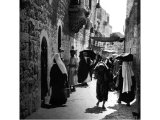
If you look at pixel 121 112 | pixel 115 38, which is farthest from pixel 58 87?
pixel 115 38

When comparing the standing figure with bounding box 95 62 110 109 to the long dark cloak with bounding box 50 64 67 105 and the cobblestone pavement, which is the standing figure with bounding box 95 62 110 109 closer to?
the cobblestone pavement

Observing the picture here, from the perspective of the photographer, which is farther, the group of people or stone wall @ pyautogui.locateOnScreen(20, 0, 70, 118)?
the group of people

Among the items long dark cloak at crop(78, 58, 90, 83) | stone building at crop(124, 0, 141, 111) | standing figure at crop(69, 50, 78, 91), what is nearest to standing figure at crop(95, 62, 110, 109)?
stone building at crop(124, 0, 141, 111)

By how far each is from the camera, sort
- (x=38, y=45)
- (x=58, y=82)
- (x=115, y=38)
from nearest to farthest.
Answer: (x=38, y=45), (x=58, y=82), (x=115, y=38)

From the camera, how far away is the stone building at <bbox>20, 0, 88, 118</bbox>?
395 cm

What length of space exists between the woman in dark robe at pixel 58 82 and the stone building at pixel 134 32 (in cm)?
145

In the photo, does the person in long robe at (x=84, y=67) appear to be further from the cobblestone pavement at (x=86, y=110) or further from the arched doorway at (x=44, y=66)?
the arched doorway at (x=44, y=66)

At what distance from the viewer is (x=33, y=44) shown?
4332 mm

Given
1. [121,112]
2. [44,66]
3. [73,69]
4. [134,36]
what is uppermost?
[134,36]

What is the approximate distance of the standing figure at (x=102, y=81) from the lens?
196 inches

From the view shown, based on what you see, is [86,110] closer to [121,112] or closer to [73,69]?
[121,112]

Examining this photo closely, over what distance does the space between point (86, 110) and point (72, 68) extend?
6.80 feet

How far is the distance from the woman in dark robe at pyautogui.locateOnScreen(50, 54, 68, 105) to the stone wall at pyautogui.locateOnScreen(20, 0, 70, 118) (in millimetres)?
147
